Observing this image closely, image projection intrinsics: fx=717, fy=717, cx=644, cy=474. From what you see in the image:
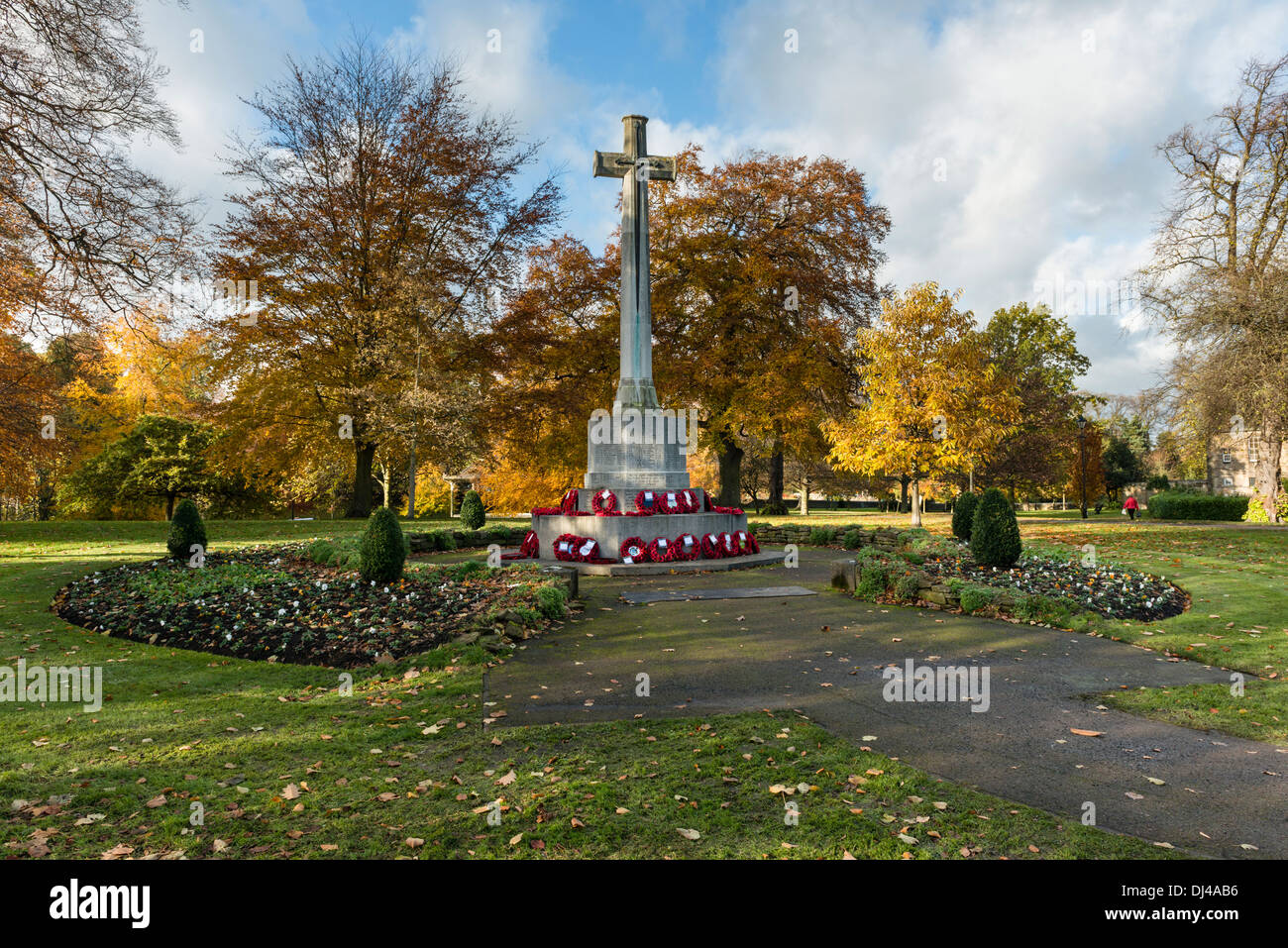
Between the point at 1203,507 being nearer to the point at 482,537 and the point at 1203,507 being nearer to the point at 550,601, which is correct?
the point at 482,537

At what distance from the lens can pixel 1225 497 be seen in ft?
105

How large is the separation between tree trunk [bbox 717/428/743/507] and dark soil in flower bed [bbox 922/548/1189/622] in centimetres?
1612

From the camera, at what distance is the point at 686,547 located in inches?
597

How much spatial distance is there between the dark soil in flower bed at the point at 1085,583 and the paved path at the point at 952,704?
5.14ft

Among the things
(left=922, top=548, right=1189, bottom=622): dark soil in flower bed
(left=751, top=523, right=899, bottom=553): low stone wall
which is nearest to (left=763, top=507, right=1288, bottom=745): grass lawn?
(left=922, top=548, right=1189, bottom=622): dark soil in flower bed

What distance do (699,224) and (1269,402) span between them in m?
20.2

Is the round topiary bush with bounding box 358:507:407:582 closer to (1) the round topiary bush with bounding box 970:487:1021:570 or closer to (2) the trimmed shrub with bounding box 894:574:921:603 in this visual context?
(2) the trimmed shrub with bounding box 894:574:921:603

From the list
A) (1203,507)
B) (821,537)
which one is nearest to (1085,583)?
(821,537)

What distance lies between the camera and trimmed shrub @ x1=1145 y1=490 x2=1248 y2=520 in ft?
102

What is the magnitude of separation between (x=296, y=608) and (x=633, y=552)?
6.92 metres

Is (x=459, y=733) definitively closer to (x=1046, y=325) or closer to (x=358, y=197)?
(x=358, y=197)

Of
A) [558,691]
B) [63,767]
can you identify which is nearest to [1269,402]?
[558,691]

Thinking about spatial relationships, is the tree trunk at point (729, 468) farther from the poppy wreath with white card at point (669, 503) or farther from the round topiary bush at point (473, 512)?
the poppy wreath with white card at point (669, 503)

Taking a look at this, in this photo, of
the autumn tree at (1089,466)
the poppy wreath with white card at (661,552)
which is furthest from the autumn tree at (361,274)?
the autumn tree at (1089,466)
